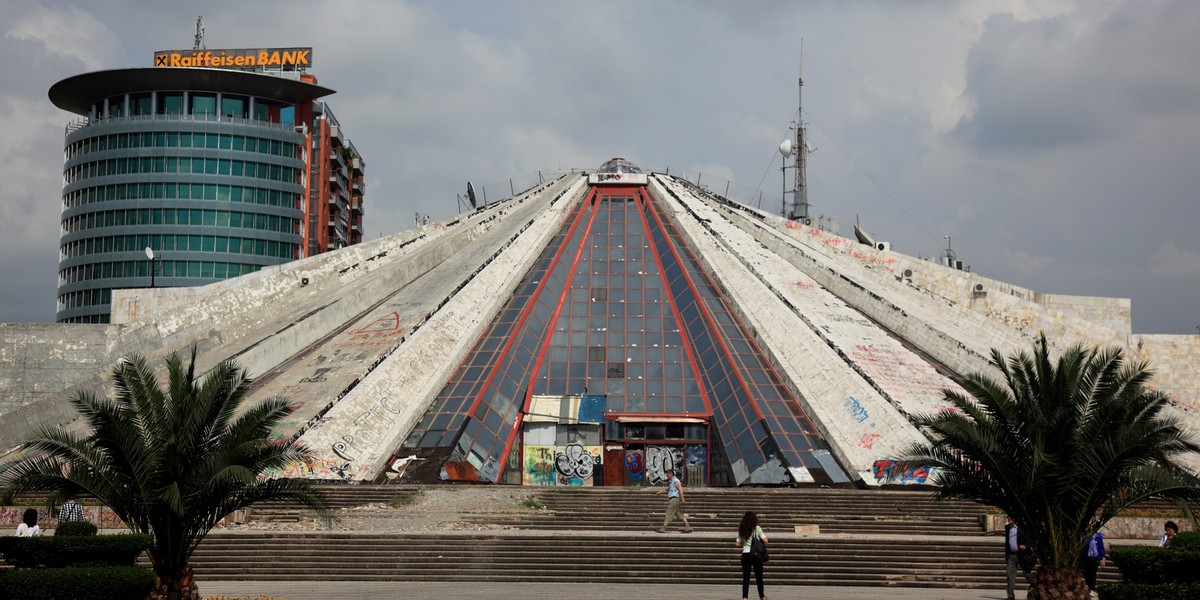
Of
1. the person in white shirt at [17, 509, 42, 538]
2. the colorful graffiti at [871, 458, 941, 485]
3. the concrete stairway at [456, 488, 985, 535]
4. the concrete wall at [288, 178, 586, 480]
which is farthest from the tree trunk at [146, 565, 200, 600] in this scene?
the colorful graffiti at [871, 458, 941, 485]

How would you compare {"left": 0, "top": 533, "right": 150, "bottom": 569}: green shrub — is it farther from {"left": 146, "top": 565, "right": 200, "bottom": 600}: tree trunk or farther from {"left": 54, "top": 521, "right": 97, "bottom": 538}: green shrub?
{"left": 54, "top": 521, "right": 97, "bottom": 538}: green shrub

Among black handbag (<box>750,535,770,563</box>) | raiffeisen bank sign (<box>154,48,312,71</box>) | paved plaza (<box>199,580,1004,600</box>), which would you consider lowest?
paved plaza (<box>199,580,1004,600</box>)

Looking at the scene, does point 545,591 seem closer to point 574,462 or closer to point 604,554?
point 604,554

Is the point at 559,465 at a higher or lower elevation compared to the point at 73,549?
lower

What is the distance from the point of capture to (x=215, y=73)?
2532 inches

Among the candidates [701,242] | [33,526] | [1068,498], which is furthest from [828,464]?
[33,526]

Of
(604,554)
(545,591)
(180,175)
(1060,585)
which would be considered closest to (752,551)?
(545,591)

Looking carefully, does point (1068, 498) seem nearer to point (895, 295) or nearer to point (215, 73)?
point (895, 295)

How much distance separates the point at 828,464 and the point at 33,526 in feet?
57.4

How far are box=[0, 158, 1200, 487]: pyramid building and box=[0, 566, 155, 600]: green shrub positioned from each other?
1178 centimetres

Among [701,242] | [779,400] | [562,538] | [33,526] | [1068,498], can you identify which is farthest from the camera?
[701,242]

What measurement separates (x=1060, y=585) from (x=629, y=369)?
19882 mm

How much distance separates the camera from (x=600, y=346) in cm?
3575

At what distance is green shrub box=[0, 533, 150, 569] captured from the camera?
15.2 m
